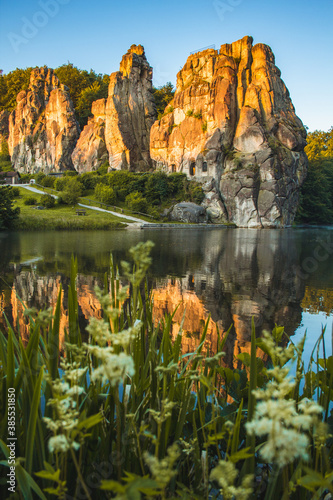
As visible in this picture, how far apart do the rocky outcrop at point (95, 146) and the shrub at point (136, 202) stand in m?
17.5

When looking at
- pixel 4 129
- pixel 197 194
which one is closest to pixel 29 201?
pixel 197 194

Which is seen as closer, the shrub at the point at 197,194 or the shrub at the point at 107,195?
the shrub at the point at 107,195

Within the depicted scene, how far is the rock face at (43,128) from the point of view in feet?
210

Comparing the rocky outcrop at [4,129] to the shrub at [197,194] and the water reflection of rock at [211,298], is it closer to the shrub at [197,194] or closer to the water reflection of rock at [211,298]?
the shrub at [197,194]

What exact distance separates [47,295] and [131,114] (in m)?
58.3

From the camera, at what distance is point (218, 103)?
4897 centimetres

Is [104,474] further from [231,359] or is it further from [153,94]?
[153,94]

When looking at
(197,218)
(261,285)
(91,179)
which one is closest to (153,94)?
(91,179)

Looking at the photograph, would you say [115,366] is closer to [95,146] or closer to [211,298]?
[211,298]

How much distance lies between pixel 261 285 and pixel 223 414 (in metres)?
6.13

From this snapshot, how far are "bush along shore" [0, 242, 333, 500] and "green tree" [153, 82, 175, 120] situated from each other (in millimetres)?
67499

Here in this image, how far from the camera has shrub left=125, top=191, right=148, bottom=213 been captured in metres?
43.8

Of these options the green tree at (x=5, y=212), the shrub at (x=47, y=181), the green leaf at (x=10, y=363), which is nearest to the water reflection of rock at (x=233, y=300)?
the green leaf at (x=10, y=363)

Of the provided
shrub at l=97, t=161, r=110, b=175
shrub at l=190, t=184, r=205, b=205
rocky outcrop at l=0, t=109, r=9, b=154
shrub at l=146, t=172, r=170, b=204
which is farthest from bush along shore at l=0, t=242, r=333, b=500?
rocky outcrop at l=0, t=109, r=9, b=154
